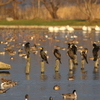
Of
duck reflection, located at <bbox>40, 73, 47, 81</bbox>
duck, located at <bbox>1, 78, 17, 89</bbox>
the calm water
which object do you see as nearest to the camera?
the calm water

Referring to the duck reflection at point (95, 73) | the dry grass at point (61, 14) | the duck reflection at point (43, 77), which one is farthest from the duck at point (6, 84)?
the dry grass at point (61, 14)

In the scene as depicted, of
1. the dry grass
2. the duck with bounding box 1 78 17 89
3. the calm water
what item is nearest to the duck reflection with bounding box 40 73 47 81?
the calm water

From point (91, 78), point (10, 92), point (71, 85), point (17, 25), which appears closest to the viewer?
point (10, 92)

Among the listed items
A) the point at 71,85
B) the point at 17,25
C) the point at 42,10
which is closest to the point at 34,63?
the point at 71,85

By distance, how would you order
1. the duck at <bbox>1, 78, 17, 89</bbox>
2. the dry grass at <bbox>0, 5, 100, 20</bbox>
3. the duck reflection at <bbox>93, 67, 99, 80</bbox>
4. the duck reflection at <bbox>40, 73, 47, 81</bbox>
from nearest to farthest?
the duck at <bbox>1, 78, 17, 89</bbox>, the duck reflection at <bbox>40, 73, 47, 81</bbox>, the duck reflection at <bbox>93, 67, 99, 80</bbox>, the dry grass at <bbox>0, 5, 100, 20</bbox>

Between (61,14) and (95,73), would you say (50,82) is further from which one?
(61,14)

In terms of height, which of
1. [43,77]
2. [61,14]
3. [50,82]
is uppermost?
[61,14]

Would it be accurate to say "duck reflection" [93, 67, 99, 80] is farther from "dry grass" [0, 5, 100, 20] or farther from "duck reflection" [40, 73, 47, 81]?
"dry grass" [0, 5, 100, 20]

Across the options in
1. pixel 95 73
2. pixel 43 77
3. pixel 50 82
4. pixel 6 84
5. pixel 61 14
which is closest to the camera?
pixel 6 84

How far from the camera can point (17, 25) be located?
7631 cm

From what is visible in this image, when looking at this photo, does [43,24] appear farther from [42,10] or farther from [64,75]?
[64,75]

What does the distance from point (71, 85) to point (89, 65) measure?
7323 millimetres

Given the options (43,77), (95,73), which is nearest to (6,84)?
(43,77)

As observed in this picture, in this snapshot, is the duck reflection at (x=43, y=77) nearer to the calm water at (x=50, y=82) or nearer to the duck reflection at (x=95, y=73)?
the calm water at (x=50, y=82)
